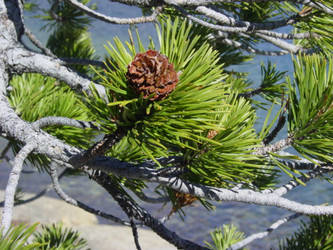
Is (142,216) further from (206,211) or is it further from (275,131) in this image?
(206,211)

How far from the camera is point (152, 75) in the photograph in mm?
308

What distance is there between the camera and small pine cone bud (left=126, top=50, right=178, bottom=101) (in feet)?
1.01

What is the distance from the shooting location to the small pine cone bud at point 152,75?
1.01 feet

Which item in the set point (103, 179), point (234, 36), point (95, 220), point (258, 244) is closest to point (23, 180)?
point (95, 220)

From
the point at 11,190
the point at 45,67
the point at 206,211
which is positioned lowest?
the point at 11,190

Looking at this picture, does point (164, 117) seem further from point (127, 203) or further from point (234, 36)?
point (234, 36)

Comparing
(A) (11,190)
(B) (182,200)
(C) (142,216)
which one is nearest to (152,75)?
(A) (11,190)

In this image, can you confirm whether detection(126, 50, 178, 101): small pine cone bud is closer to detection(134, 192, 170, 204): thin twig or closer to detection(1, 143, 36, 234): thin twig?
detection(1, 143, 36, 234): thin twig

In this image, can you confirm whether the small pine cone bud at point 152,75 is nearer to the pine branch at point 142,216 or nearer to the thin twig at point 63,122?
the thin twig at point 63,122

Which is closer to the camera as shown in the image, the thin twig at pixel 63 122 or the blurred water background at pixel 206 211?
the thin twig at pixel 63 122

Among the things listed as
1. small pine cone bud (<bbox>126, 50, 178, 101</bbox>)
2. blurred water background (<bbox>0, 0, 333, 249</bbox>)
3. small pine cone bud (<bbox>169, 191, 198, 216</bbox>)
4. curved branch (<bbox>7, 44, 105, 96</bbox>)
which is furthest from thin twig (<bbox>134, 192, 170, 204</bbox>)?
blurred water background (<bbox>0, 0, 333, 249</bbox>)

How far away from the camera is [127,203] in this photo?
54 centimetres

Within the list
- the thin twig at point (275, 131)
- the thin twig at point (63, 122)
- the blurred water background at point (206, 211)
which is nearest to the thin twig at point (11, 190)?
the thin twig at point (63, 122)

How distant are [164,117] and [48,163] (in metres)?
0.46
